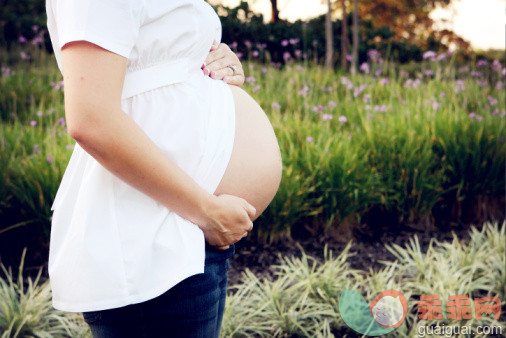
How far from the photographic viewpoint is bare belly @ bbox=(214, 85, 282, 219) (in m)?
1.11

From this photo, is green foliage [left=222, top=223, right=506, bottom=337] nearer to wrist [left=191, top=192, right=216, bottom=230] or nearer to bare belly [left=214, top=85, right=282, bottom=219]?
bare belly [left=214, top=85, right=282, bottom=219]

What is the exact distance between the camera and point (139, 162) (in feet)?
2.88

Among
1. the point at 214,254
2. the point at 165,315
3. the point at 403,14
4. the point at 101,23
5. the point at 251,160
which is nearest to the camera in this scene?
the point at 101,23

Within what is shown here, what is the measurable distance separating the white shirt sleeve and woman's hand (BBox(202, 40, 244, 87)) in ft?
1.31

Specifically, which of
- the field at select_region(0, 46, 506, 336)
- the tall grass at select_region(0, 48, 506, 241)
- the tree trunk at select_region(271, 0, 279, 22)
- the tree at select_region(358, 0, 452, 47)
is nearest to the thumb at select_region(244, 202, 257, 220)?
the field at select_region(0, 46, 506, 336)

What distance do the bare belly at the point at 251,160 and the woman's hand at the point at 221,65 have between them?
0.10 ft

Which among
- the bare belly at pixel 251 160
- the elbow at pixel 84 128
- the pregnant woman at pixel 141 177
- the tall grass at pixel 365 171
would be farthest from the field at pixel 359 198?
the elbow at pixel 84 128

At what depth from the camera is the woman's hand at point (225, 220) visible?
3.19 feet

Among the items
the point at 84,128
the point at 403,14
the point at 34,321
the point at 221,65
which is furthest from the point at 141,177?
the point at 403,14

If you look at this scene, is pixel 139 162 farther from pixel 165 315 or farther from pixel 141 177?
pixel 165 315

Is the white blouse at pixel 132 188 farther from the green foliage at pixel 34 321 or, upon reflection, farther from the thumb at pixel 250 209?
the green foliage at pixel 34 321

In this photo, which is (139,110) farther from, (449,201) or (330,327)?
(449,201)

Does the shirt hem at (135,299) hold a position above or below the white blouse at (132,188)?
below

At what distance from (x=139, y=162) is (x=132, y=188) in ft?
0.29
